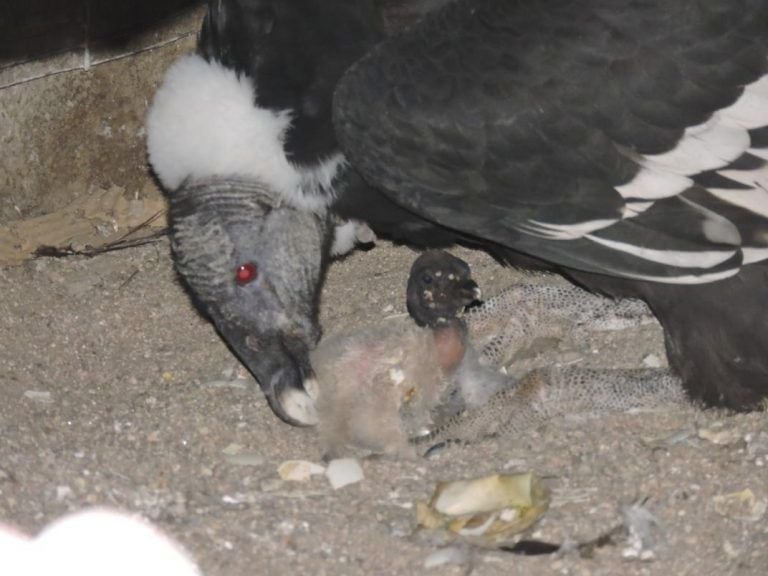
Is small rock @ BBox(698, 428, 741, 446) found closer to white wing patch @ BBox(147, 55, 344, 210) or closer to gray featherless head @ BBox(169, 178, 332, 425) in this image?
gray featherless head @ BBox(169, 178, 332, 425)

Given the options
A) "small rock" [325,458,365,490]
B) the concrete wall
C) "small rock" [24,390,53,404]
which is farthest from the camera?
the concrete wall

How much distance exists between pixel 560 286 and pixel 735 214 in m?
1.01

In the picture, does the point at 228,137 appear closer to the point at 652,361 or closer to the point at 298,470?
the point at 298,470

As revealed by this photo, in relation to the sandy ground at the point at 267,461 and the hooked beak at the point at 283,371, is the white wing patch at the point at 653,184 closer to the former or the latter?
the sandy ground at the point at 267,461

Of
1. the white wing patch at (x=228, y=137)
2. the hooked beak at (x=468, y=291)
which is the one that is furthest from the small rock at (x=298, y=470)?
the white wing patch at (x=228, y=137)

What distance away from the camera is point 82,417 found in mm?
3777

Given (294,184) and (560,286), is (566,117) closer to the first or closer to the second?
(294,184)

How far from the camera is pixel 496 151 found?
3324 millimetres

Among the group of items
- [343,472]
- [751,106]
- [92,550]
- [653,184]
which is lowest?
[343,472]

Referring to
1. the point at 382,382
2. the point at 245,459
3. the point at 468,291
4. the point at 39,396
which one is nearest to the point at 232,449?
the point at 245,459

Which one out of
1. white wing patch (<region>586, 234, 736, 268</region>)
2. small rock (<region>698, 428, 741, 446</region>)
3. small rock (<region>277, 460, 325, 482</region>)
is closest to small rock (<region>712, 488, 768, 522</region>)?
small rock (<region>698, 428, 741, 446</region>)

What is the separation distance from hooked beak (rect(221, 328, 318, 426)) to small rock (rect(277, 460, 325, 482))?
0.36 feet

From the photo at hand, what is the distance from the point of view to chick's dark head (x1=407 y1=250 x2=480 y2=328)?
3.73m

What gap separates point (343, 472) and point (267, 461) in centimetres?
23
